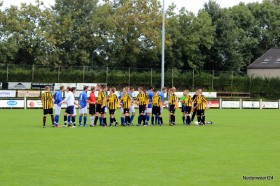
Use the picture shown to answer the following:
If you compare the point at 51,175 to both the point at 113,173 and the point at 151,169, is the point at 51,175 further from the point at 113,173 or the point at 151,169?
the point at 151,169

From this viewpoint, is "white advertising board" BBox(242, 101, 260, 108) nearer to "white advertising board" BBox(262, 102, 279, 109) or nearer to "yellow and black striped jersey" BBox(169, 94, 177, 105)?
"white advertising board" BBox(262, 102, 279, 109)

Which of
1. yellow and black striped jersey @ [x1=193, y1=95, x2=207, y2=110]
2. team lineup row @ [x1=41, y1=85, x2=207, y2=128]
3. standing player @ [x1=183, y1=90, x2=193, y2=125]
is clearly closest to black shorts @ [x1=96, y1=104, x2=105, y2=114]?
team lineup row @ [x1=41, y1=85, x2=207, y2=128]

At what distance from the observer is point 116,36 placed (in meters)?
75.2

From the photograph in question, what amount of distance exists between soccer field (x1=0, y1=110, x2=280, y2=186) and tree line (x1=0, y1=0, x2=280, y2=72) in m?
48.1

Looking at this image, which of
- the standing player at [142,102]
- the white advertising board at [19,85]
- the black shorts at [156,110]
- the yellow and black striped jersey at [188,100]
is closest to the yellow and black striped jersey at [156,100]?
the black shorts at [156,110]

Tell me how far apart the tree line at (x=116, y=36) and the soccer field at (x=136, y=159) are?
48.1m

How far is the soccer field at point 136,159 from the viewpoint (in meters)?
12.6

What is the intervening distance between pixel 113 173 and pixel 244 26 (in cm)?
8164

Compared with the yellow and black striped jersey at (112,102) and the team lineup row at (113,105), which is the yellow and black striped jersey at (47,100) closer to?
the team lineup row at (113,105)

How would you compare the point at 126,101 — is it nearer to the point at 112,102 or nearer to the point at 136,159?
the point at 112,102

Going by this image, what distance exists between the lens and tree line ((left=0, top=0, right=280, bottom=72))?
70562 millimetres

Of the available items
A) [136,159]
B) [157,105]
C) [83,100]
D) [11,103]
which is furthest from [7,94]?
[136,159]

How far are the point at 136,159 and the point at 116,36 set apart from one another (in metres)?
60.0

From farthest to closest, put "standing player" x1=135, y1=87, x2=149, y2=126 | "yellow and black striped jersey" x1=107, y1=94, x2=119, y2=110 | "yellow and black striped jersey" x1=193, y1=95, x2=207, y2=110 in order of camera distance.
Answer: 1. "yellow and black striped jersey" x1=193, y1=95, x2=207, y2=110
2. "standing player" x1=135, y1=87, x2=149, y2=126
3. "yellow and black striped jersey" x1=107, y1=94, x2=119, y2=110
